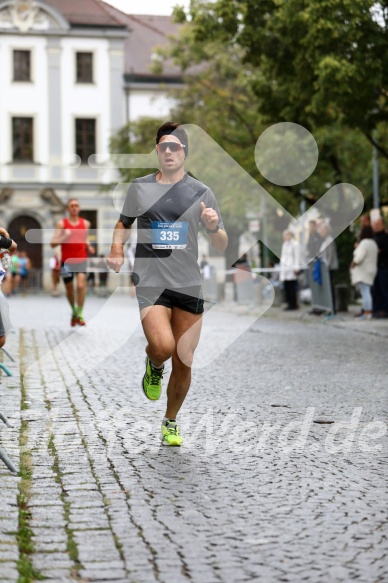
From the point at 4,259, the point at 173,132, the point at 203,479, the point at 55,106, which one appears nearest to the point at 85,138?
the point at 55,106

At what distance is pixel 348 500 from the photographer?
5469 mm

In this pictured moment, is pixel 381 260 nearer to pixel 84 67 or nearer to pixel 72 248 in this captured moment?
pixel 72 248

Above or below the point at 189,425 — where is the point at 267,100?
above

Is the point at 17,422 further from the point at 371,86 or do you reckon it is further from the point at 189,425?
the point at 371,86

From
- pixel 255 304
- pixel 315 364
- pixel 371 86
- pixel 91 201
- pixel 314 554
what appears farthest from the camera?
pixel 91 201

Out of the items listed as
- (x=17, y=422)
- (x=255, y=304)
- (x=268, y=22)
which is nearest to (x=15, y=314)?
(x=255, y=304)

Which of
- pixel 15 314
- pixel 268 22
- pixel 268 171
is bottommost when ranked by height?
pixel 15 314

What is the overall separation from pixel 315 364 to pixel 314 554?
8.26m

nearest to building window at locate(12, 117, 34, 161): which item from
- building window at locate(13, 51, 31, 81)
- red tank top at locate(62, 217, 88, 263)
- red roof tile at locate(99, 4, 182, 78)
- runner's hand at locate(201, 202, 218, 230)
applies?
building window at locate(13, 51, 31, 81)

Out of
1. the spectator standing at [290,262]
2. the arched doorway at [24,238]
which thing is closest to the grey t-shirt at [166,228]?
the spectator standing at [290,262]

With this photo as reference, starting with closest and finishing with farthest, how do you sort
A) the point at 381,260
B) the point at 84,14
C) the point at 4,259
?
1. the point at 4,259
2. the point at 381,260
3. the point at 84,14

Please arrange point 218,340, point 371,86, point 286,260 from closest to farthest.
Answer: point 218,340, point 371,86, point 286,260

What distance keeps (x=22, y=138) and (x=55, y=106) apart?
2.18 meters

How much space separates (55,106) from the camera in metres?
54.2
